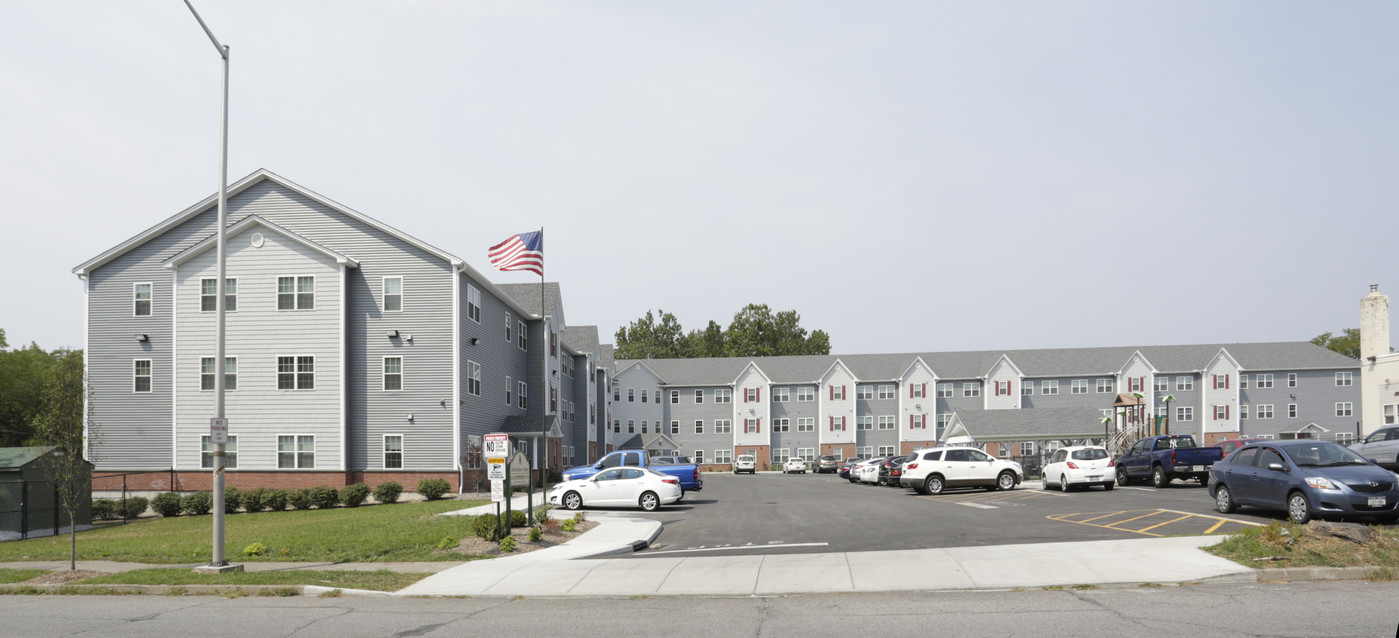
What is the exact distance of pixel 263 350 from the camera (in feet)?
130

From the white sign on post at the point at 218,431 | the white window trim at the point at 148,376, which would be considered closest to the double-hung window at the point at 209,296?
the white window trim at the point at 148,376

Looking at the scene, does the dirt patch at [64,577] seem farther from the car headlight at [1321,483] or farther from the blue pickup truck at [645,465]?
the car headlight at [1321,483]

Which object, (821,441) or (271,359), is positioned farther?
(821,441)

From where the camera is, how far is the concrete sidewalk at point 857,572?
1302cm

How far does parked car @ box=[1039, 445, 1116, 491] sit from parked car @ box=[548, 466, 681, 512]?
13504 mm

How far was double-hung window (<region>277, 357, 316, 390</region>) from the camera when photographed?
129 feet

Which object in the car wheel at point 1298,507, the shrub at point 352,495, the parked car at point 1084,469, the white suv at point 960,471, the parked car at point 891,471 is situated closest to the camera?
the car wheel at point 1298,507

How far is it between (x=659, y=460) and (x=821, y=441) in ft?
157

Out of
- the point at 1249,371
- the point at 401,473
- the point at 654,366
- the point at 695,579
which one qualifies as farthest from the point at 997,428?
the point at 695,579

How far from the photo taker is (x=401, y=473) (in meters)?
39.5

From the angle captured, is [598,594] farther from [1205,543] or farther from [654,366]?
[654,366]

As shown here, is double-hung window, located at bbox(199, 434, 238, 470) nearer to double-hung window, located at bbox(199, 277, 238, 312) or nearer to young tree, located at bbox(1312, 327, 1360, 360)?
double-hung window, located at bbox(199, 277, 238, 312)

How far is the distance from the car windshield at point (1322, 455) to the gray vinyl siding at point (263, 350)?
33.5 meters

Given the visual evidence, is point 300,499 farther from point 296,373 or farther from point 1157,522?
point 1157,522
